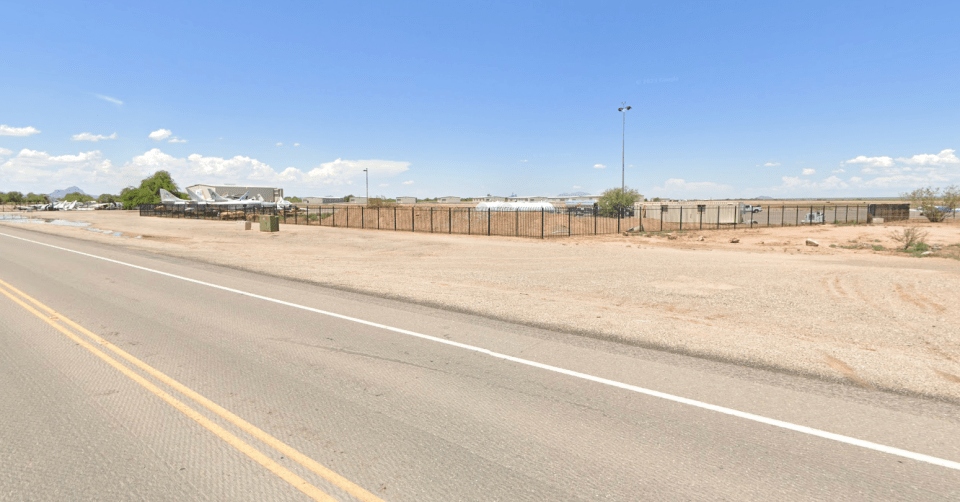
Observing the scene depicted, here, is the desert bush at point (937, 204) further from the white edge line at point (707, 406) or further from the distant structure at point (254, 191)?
the distant structure at point (254, 191)

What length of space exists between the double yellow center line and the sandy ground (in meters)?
5.33

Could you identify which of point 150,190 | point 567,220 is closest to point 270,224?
point 567,220

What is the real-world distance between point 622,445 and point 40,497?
4507 mm

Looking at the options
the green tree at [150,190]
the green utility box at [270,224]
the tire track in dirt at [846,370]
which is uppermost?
the green tree at [150,190]

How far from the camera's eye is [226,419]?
4.66 m

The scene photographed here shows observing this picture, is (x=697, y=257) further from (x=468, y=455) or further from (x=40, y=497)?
(x=40, y=497)

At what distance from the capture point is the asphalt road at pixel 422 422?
3.64 metres

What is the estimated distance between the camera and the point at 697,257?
20.2 meters

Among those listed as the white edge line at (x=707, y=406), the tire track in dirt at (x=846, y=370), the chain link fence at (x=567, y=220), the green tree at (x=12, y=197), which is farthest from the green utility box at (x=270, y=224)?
the green tree at (x=12, y=197)

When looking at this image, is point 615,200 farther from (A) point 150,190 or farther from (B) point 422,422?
(A) point 150,190

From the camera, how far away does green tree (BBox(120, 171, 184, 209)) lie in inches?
4528

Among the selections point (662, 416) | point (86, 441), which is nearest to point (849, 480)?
point (662, 416)

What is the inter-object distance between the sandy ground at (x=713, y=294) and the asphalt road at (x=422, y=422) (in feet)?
3.71

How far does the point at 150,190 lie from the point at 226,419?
456 feet
